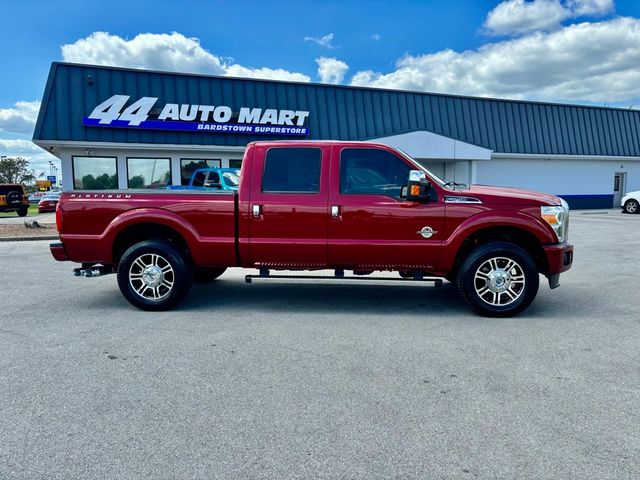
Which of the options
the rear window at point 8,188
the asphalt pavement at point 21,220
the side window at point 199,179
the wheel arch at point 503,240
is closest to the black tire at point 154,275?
the wheel arch at point 503,240

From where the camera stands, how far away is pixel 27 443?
2.79 meters

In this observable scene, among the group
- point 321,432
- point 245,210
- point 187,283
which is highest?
point 245,210

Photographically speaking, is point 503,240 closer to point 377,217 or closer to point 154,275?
point 377,217

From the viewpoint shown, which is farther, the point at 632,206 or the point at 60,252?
the point at 632,206

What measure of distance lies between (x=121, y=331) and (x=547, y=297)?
18.1 ft

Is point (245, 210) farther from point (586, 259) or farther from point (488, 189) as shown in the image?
point (586, 259)

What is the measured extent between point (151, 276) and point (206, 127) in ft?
45.0

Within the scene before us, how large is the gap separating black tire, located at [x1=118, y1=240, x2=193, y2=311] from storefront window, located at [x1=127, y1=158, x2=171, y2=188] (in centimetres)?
1376

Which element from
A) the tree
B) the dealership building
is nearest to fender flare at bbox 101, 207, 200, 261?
the dealership building

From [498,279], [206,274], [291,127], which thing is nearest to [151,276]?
[206,274]

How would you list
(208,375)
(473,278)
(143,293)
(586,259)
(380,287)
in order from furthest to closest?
(586,259), (380,287), (143,293), (473,278), (208,375)

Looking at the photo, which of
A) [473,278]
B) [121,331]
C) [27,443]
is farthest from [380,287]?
[27,443]

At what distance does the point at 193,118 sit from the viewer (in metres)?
18.2

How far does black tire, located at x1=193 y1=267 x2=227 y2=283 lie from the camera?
726cm
